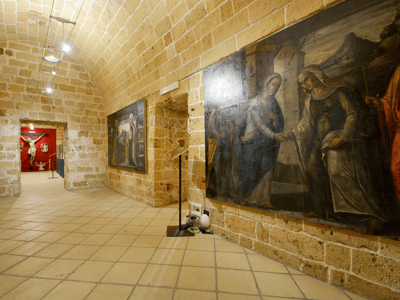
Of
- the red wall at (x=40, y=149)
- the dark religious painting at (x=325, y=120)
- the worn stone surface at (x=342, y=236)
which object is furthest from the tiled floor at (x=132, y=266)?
the red wall at (x=40, y=149)

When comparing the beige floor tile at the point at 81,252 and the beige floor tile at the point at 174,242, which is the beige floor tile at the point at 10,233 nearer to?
the beige floor tile at the point at 81,252

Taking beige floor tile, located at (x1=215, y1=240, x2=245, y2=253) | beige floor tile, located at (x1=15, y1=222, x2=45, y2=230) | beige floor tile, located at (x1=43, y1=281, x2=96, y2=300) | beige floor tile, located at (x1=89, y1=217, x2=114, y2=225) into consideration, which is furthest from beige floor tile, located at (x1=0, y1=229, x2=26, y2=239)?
beige floor tile, located at (x1=215, y1=240, x2=245, y2=253)

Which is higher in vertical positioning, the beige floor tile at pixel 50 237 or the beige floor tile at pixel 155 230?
the beige floor tile at pixel 50 237

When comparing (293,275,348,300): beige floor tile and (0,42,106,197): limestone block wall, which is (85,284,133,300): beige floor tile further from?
(0,42,106,197): limestone block wall

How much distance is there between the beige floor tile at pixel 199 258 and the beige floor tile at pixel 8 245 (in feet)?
7.84

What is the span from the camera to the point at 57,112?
6.45m

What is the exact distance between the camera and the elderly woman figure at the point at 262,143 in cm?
215

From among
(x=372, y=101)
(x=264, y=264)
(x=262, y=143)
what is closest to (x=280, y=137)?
(x=262, y=143)

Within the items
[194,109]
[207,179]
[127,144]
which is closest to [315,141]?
[207,179]

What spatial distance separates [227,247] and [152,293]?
117 cm

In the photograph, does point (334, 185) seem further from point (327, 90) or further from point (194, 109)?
point (194, 109)

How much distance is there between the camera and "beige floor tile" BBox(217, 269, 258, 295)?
1723 millimetres

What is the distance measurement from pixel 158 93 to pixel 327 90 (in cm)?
348

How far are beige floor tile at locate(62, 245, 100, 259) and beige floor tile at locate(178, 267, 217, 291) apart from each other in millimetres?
1271
